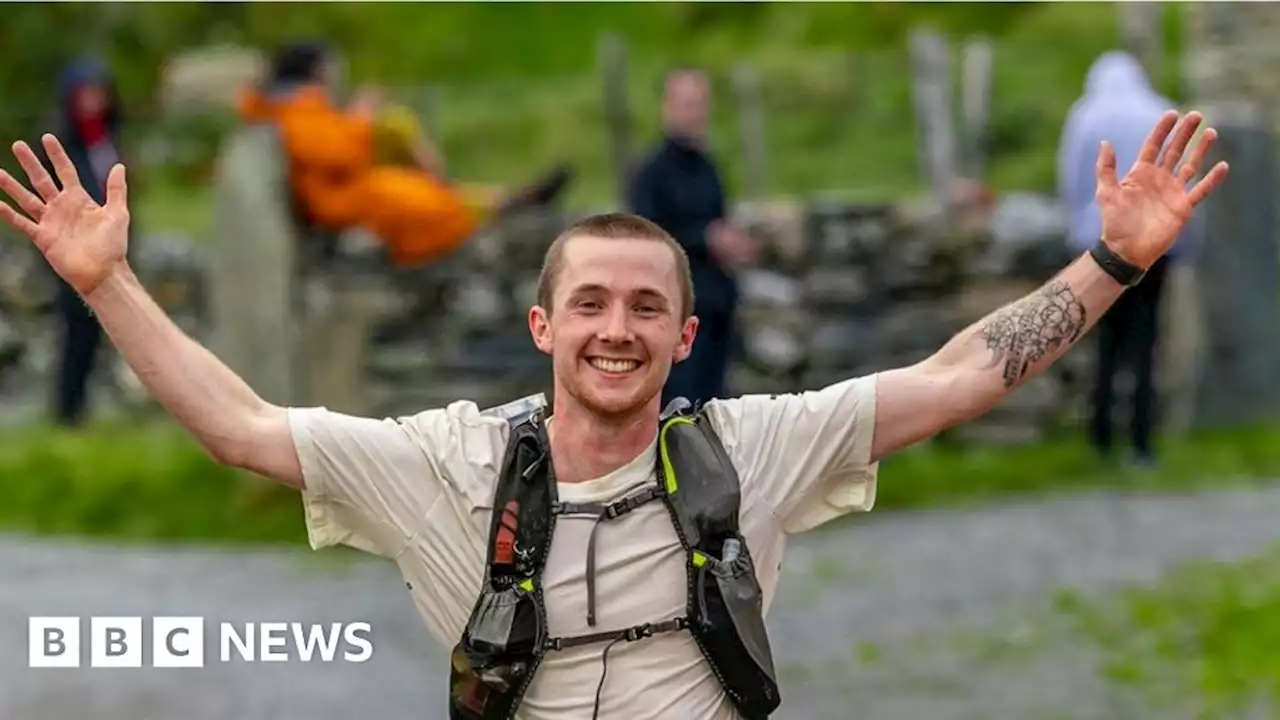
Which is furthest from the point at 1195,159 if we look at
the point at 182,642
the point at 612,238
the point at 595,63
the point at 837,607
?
the point at 595,63

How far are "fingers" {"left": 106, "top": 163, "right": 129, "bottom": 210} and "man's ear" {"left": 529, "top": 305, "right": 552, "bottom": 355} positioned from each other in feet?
2.02

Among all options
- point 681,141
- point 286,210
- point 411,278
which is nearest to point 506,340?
point 411,278

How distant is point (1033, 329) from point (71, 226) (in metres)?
1.45

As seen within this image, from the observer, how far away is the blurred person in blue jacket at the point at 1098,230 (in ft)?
31.8

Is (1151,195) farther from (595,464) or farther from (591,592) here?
(591,592)

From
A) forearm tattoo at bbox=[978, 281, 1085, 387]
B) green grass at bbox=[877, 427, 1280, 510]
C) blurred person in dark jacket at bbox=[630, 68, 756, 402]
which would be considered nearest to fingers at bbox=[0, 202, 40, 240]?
forearm tattoo at bbox=[978, 281, 1085, 387]

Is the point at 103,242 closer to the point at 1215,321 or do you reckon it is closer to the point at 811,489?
the point at 811,489

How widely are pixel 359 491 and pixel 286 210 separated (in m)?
6.62

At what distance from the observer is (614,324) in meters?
3.36

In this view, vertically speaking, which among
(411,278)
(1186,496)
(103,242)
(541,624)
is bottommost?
(1186,496)

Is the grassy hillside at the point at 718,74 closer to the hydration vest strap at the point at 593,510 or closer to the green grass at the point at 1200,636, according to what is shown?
the green grass at the point at 1200,636

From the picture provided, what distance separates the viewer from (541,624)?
3285 millimetres

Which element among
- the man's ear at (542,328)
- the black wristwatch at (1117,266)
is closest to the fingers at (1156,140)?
the black wristwatch at (1117,266)

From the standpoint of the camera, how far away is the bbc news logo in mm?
7086
